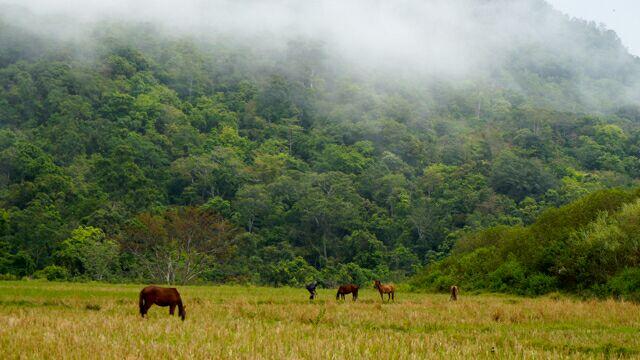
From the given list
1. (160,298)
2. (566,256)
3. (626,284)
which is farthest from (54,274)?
(626,284)

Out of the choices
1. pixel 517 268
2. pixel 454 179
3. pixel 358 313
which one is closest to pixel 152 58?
pixel 454 179

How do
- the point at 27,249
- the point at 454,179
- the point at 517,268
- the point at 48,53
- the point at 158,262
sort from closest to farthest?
1. the point at 517,268
2. the point at 158,262
3. the point at 27,249
4. the point at 454,179
5. the point at 48,53

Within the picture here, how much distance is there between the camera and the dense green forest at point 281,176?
182ft

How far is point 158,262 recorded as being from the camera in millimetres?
58156

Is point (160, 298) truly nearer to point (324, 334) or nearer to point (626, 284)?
point (324, 334)

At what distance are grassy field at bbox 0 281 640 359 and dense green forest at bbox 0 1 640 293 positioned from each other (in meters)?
20.8

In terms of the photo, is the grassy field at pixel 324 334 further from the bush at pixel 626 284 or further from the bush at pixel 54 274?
the bush at pixel 54 274

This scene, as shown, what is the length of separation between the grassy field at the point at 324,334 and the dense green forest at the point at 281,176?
20.8 m

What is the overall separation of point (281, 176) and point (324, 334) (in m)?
87.2

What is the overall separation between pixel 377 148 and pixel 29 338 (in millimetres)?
123557

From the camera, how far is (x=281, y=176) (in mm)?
99562

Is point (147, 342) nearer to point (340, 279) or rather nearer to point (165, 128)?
point (340, 279)

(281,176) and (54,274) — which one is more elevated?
(281,176)

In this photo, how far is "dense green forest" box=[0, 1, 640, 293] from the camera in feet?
182
